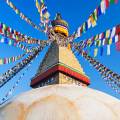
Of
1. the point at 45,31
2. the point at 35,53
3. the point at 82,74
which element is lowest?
the point at 82,74

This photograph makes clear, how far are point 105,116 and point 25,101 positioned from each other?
4.52 feet

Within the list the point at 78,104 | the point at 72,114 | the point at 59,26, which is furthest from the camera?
the point at 59,26

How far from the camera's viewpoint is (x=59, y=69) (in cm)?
2894

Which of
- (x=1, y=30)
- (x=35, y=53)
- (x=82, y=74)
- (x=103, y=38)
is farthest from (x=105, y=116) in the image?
(x=82, y=74)

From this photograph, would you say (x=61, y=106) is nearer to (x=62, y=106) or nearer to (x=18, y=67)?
(x=62, y=106)

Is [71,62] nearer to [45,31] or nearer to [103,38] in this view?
[45,31]

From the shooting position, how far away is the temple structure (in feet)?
98.0

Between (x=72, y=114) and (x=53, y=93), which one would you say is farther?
Result: (x=53, y=93)

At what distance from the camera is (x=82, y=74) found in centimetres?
3127

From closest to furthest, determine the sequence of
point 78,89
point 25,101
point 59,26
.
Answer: point 25,101, point 78,89, point 59,26

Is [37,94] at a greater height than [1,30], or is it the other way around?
[1,30]

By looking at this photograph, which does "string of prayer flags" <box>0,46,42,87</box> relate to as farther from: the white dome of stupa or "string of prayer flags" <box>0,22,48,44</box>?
the white dome of stupa

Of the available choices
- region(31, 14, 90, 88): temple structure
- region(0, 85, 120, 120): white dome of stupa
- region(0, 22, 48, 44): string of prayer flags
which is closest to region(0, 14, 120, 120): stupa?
region(0, 85, 120, 120): white dome of stupa

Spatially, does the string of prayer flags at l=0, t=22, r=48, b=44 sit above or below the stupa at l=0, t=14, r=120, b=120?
above
